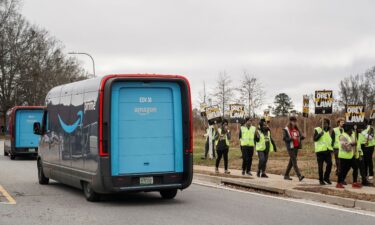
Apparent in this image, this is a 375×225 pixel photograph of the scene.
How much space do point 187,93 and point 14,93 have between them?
215 feet

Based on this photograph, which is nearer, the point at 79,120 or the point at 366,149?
the point at 79,120

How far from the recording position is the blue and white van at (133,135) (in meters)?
12.5

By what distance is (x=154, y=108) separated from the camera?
13016mm

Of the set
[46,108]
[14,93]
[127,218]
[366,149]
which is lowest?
[127,218]

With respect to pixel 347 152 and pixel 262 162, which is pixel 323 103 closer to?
pixel 262 162

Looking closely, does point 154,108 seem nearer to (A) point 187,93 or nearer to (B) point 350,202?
(A) point 187,93

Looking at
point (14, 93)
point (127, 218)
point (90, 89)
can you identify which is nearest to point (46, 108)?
point (90, 89)

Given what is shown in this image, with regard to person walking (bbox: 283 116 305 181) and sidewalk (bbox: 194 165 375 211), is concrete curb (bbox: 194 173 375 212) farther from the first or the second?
person walking (bbox: 283 116 305 181)

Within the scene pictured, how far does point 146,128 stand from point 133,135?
320mm

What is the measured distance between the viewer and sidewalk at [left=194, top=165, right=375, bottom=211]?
12.8m

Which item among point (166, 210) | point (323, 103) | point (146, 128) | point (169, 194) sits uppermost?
point (323, 103)

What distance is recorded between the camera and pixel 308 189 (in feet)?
48.0

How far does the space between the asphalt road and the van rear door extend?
2.75 feet

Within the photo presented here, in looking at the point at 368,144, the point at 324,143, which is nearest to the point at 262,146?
the point at 324,143
